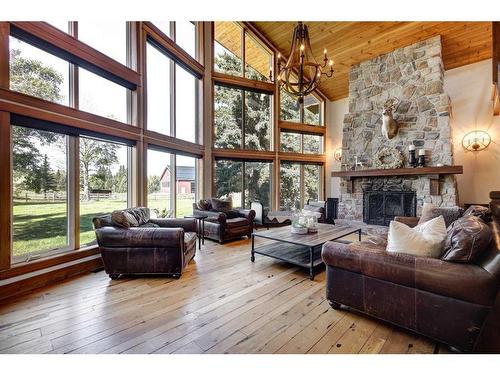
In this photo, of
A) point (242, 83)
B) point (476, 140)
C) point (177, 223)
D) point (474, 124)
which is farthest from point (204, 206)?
point (474, 124)

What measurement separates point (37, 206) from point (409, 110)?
7233 mm

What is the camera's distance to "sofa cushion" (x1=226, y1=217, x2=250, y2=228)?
15.3 ft

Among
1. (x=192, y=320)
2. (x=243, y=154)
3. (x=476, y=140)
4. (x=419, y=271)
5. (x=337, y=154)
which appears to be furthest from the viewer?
(x=337, y=154)

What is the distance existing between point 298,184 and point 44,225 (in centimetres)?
632

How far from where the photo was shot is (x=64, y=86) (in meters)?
3.14

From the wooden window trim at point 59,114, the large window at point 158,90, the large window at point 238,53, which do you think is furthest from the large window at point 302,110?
the wooden window trim at point 59,114

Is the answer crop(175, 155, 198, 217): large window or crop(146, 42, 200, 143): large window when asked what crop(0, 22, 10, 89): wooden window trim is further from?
crop(175, 155, 198, 217): large window

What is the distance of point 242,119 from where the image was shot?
665 centimetres

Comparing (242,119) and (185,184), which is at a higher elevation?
(242,119)

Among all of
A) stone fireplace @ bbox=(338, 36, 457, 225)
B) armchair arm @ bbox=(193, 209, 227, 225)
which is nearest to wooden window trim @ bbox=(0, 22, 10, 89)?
armchair arm @ bbox=(193, 209, 227, 225)

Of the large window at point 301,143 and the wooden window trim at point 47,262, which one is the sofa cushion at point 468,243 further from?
the large window at point 301,143

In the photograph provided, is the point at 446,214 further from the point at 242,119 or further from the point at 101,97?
the point at 101,97

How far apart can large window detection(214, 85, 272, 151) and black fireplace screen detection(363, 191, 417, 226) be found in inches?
126
